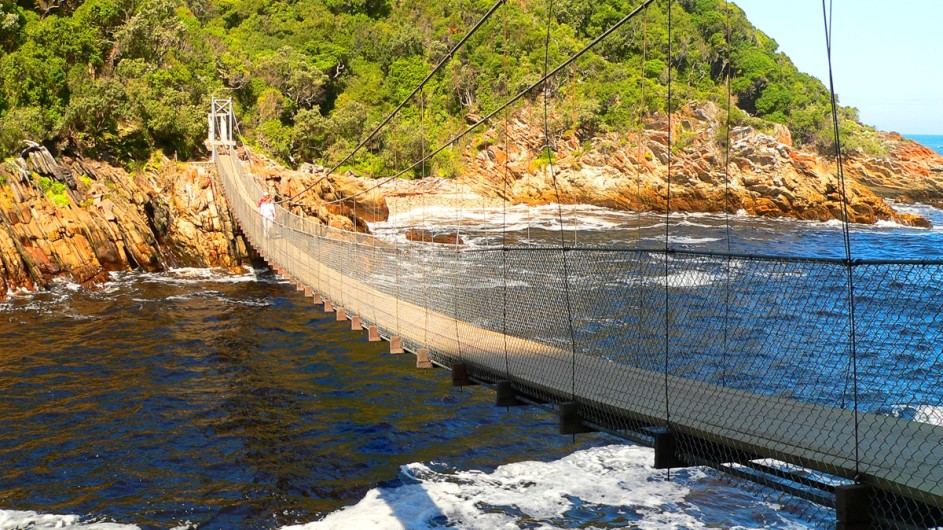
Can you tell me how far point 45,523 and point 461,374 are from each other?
8.98 ft

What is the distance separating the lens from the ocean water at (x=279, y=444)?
216 inches

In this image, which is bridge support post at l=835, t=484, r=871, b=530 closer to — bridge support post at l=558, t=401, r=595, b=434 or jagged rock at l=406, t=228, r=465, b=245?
bridge support post at l=558, t=401, r=595, b=434

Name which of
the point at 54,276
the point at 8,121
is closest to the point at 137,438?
the point at 54,276

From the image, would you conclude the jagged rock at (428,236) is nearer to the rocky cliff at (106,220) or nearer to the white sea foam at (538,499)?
the rocky cliff at (106,220)

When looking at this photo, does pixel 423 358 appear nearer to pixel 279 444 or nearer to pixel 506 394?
pixel 506 394

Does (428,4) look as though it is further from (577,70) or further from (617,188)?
(617,188)

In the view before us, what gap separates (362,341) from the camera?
10086 mm

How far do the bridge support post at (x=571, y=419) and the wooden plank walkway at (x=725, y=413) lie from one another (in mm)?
55

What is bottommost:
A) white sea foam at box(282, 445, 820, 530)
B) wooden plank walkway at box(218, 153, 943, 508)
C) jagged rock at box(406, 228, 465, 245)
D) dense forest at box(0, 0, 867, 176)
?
white sea foam at box(282, 445, 820, 530)

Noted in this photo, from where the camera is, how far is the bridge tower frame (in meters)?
18.0

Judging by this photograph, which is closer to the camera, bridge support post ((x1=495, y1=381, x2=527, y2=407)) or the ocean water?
bridge support post ((x1=495, y1=381, x2=527, y2=407))

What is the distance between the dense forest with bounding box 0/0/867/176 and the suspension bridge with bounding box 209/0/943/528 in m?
8.78

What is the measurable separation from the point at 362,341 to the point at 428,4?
2217 cm

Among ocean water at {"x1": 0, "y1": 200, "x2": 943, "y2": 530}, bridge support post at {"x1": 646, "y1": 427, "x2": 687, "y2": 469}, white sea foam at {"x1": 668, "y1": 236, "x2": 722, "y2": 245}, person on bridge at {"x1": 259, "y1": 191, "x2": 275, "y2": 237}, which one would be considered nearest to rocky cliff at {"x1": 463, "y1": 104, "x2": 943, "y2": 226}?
white sea foam at {"x1": 668, "y1": 236, "x2": 722, "y2": 245}
